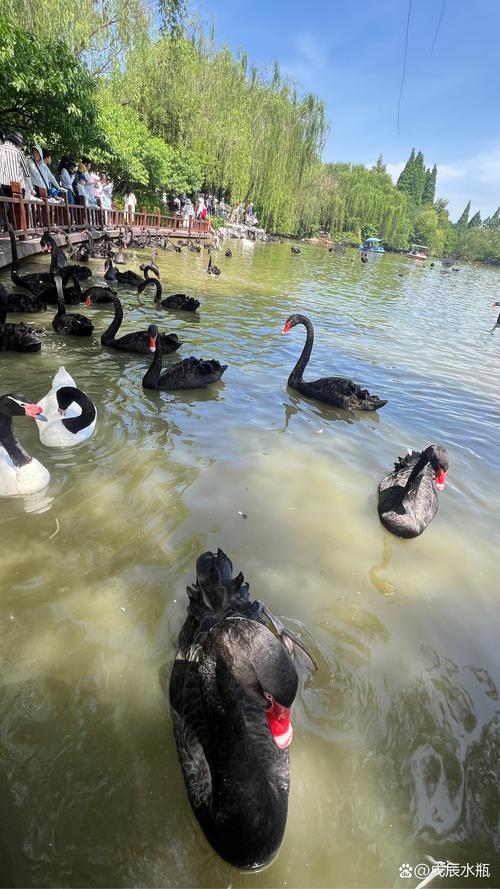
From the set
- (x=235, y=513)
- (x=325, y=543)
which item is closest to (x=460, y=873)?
(x=325, y=543)

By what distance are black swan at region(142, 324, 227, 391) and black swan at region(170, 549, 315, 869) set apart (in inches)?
162

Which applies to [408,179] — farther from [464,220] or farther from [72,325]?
[72,325]

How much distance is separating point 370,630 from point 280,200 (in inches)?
1589

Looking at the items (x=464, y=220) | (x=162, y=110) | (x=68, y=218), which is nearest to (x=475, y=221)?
(x=464, y=220)

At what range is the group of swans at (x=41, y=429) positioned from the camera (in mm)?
3365

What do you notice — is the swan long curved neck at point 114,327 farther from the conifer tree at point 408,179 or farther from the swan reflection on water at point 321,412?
the conifer tree at point 408,179

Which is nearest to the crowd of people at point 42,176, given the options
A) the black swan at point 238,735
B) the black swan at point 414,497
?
the black swan at point 414,497

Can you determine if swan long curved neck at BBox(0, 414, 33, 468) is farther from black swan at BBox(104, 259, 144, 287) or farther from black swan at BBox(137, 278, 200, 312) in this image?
black swan at BBox(104, 259, 144, 287)

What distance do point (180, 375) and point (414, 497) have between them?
340 cm

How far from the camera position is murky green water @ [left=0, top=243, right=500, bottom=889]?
179 cm

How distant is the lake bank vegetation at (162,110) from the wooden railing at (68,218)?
1.53m

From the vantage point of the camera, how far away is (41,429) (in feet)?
13.7

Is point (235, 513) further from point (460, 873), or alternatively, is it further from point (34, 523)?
point (460, 873)

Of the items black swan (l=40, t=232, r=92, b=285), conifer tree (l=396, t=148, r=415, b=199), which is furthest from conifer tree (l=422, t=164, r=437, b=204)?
black swan (l=40, t=232, r=92, b=285)
